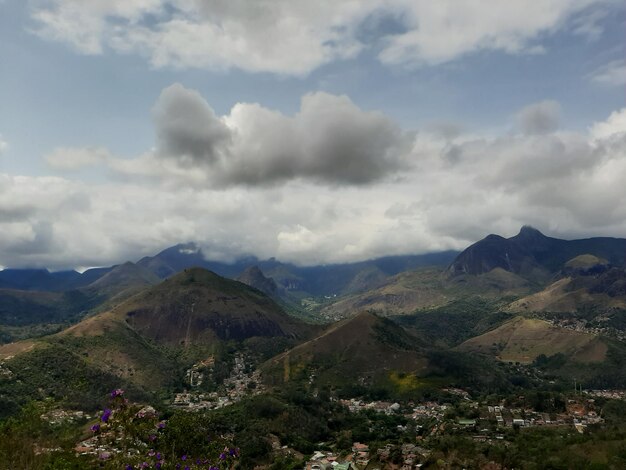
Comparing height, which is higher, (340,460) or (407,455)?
(407,455)

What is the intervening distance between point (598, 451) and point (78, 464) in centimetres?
9915

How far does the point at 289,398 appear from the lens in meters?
183

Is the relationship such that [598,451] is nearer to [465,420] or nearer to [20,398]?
[465,420]

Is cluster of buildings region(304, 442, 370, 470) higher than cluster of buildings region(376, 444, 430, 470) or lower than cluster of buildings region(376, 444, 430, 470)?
lower

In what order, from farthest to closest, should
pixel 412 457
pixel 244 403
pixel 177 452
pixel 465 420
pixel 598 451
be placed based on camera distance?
1. pixel 244 403
2. pixel 465 420
3. pixel 412 457
4. pixel 598 451
5. pixel 177 452

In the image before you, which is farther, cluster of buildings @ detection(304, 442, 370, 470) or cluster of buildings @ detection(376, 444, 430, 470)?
cluster of buildings @ detection(304, 442, 370, 470)

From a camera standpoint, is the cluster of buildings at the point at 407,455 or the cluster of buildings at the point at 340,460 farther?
the cluster of buildings at the point at 340,460

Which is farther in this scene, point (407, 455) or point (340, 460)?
point (340, 460)

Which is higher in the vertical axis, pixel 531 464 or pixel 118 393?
pixel 118 393

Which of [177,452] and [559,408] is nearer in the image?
[177,452]

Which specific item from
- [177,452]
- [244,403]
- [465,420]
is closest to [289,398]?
[244,403]

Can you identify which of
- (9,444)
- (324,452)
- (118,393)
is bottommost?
(324,452)

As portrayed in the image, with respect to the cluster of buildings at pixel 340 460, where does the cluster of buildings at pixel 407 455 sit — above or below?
above

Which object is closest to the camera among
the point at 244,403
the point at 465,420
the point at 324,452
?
the point at 324,452
